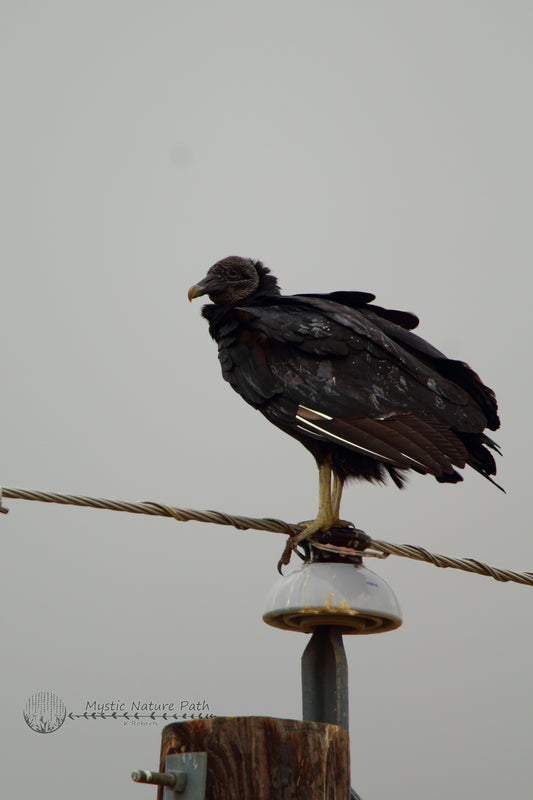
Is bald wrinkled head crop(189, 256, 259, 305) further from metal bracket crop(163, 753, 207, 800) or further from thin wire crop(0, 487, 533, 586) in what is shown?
metal bracket crop(163, 753, 207, 800)

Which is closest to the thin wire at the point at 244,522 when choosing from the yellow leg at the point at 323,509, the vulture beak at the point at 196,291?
the yellow leg at the point at 323,509

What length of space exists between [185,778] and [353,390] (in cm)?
223

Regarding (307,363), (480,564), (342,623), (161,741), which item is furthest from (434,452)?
(161,741)

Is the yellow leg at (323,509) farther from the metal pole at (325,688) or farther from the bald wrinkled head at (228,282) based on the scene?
the bald wrinkled head at (228,282)

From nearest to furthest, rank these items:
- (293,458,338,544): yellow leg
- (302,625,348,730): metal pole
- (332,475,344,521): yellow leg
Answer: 1. (302,625,348,730): metal pole
2. (293,458,338,544): yellow leg
3. (332,475,344,521): yellow leg

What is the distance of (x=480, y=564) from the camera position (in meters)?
3.11

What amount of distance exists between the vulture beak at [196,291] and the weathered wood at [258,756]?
3080mm

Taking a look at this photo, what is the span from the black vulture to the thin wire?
0.36 metres

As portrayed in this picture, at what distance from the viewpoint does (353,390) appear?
12.2 feet

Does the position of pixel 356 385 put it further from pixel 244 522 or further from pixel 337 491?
pixel 244 522

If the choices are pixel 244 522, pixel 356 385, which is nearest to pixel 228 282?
pixel 356 385

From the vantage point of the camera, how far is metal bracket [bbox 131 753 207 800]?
163 centimetres

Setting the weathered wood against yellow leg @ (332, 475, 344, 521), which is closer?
the weathered wood

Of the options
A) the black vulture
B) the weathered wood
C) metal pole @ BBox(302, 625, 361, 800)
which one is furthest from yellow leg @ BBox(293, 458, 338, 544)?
the weathered wood
